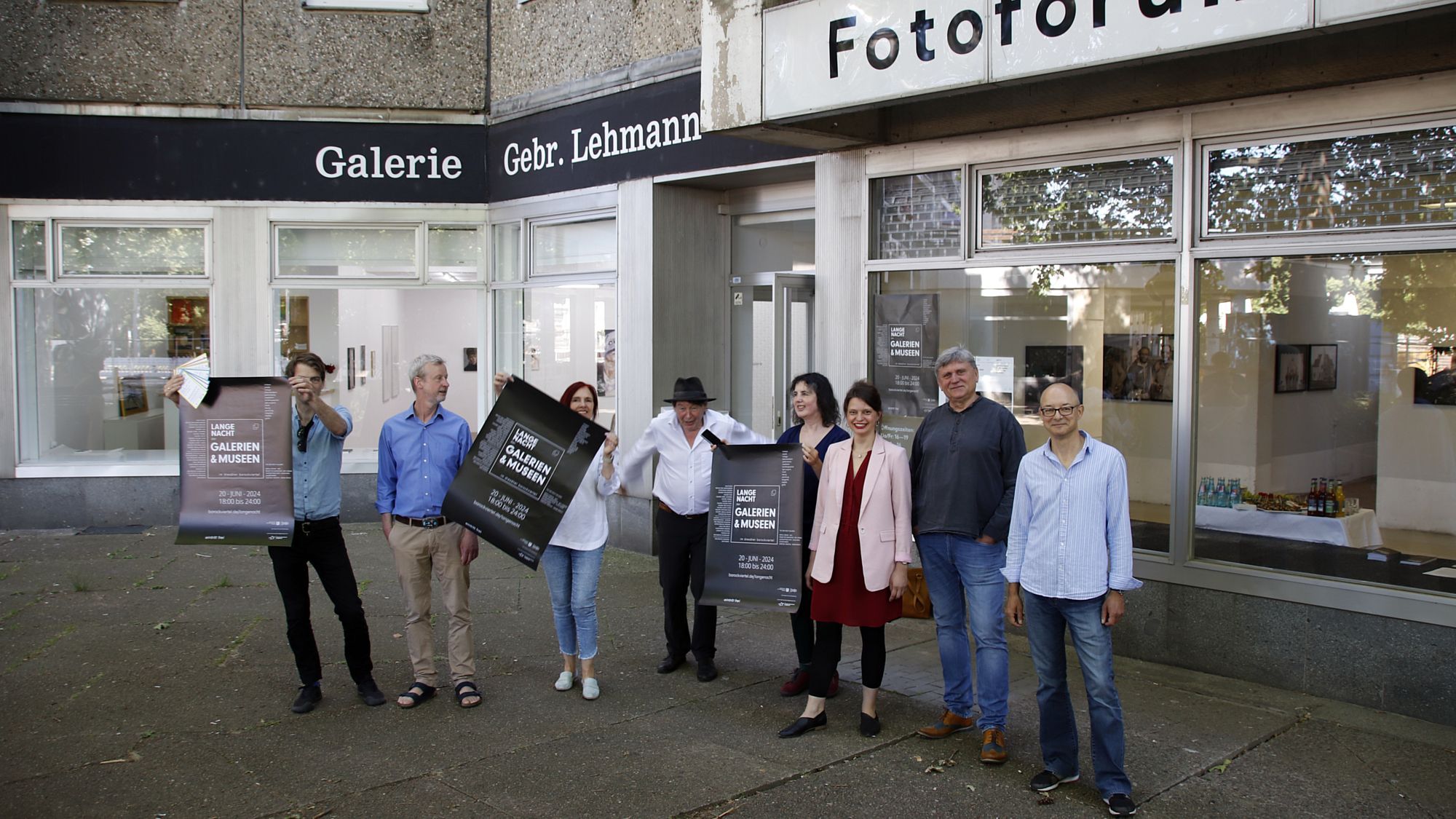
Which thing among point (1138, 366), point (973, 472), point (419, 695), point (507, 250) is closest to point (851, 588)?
point (973, 472)

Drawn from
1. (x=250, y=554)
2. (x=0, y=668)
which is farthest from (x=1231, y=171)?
(x=250, y=554)

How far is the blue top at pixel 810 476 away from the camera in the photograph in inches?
245

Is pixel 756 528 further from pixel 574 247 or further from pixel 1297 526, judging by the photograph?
pixel 574 247

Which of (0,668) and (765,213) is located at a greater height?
(765,213)

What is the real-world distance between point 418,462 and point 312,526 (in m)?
0.67

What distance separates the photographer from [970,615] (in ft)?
18.5

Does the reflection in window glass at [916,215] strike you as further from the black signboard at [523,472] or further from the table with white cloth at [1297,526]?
the black signboard at [523,472]

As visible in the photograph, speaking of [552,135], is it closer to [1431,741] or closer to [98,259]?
[98,259]

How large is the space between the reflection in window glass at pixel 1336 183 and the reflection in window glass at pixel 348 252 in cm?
836

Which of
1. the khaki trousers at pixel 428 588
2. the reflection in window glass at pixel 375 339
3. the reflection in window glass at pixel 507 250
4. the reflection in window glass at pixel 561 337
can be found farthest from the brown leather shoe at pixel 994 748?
the reflection in window glass at pixel 375 339

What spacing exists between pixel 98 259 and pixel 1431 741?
40.1 ft

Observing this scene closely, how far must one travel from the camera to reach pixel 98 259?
40.1 feet

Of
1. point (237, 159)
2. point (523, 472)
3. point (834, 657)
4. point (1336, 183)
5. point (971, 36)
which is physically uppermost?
point (237, 159)

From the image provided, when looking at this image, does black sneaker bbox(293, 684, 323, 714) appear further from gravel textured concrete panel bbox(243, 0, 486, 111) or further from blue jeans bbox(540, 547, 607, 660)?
gravel textured concrete panel bbox(243, 0, 486, 111)
